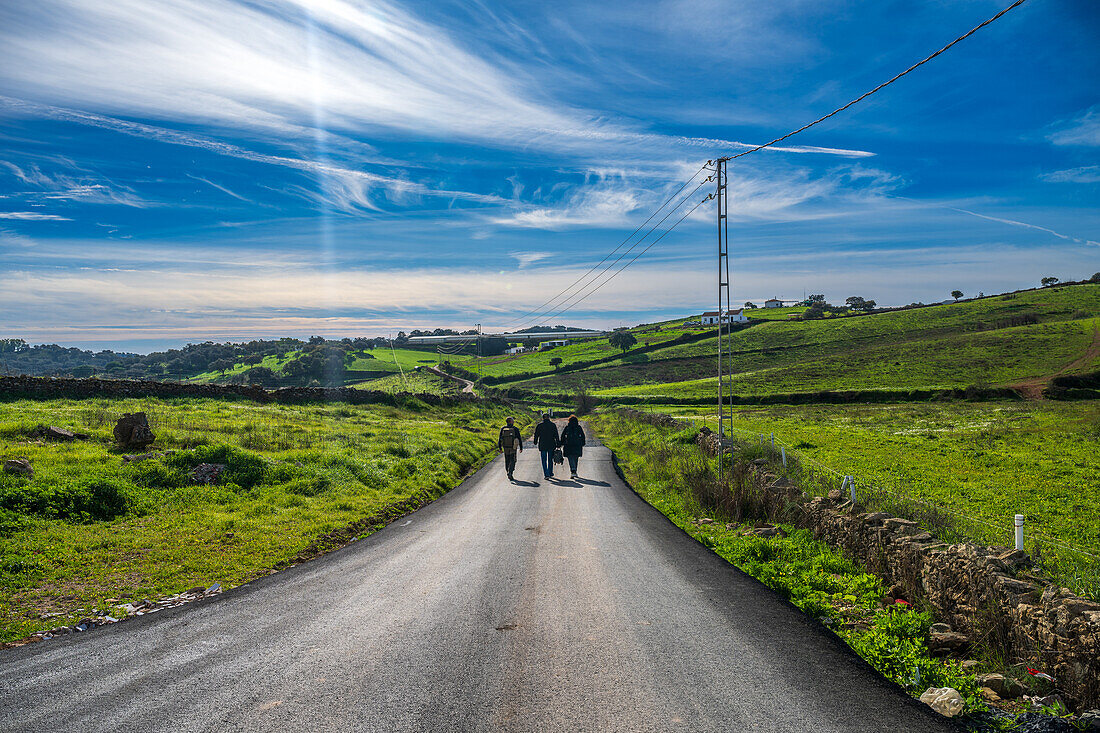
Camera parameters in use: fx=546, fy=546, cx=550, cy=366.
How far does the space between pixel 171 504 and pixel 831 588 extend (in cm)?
1327

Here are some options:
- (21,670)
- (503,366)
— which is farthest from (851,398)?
(503,366)

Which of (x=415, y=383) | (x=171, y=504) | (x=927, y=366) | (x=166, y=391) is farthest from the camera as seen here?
(x=415, y=383)

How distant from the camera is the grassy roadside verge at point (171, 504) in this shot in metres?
8.21

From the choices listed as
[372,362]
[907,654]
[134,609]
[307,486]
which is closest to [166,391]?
[307,486]

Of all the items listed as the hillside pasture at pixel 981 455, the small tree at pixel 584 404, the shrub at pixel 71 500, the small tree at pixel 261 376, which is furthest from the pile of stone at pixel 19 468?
the small tree at pixel 261 376

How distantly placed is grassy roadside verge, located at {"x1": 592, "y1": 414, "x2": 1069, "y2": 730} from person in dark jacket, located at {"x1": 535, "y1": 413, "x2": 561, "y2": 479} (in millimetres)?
4176

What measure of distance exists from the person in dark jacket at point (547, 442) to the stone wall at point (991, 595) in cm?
1092

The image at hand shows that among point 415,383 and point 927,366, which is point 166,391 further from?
point 927,366

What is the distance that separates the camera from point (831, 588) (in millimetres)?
8016

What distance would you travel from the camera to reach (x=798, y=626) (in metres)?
6.63

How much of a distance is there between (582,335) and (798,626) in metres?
149

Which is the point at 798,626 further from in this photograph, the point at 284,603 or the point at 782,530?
the point at 284,603

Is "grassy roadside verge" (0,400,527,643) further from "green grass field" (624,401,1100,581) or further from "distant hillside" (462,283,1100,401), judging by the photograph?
"distant hillside" (462,283,1100,401)

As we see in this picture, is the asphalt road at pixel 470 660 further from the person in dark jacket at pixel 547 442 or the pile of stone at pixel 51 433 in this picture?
the pile of stone at pixel 51 433
